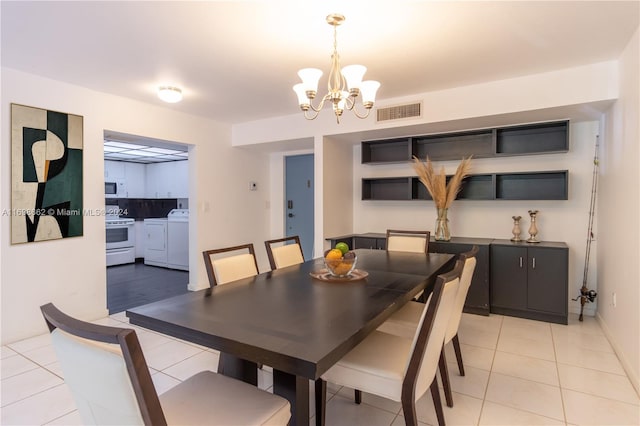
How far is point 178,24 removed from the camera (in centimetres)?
227

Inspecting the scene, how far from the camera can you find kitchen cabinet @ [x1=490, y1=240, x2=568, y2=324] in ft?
11.1

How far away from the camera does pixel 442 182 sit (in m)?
3.91

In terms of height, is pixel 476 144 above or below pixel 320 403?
above

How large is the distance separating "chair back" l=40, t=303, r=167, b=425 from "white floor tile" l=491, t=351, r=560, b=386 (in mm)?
2387

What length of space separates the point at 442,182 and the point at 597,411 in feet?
7.95

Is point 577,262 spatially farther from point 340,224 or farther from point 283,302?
point 283,302

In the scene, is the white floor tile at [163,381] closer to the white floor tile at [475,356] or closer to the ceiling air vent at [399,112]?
the white floor tile at [475,356]

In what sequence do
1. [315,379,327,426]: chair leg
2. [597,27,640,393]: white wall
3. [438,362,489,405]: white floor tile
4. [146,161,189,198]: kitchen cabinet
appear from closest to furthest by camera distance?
[315,379,327,426]: chair leg → [438,362,489,405]: white floor tile → [597,27,640,393]: white wall → [146,161,189,198]: kitchen cabinet

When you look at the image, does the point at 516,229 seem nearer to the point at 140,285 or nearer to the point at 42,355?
the point at 42,355

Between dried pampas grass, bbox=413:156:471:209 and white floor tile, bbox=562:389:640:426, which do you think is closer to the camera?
white floor tile, bbox=562:389:640:426

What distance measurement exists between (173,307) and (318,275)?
894mm

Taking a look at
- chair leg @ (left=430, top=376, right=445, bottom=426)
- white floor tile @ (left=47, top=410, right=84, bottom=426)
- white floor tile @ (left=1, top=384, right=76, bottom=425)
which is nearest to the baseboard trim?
chair leg @ (left=430, top=376, right=445, bottom=426)

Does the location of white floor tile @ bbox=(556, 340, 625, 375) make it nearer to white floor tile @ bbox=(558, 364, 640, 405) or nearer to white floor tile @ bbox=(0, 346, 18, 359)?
white floor tile @ bbox=(558, 364, 640, 405)

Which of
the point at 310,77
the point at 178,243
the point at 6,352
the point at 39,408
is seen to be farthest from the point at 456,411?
the point at 178,243
